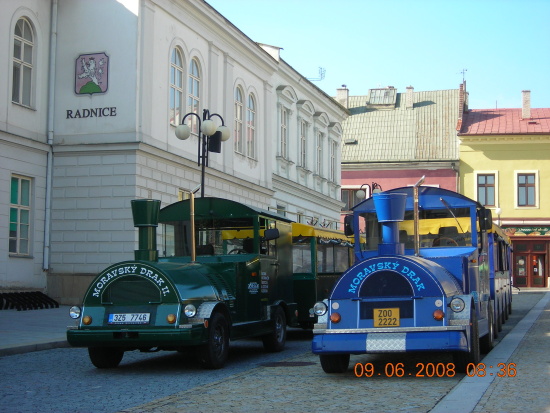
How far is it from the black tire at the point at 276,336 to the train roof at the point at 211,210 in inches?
72.1

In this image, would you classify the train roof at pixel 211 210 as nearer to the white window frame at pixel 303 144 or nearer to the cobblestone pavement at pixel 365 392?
the cobblestone pavement at pixel 365 392

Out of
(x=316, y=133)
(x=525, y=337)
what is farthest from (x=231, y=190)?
(x=525, y=337)

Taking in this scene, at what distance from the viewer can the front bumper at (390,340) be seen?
1041cm

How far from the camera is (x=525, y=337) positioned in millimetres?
16953

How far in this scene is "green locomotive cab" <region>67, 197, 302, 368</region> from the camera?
11578 mm

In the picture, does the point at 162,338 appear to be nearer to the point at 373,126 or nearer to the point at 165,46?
the point at 165,46

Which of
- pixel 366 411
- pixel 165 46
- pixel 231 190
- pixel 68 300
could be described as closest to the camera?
pixel 366 411

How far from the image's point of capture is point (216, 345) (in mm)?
12156

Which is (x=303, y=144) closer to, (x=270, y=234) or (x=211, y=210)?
(x=270, y=234)

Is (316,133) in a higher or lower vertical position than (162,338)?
higher

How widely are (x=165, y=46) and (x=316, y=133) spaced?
1778cm

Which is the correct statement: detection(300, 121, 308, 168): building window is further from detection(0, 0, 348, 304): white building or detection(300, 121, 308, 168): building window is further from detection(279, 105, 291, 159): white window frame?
detection(0, 0, 348, 304): white building

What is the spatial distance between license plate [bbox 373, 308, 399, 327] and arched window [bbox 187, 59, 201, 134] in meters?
19.4

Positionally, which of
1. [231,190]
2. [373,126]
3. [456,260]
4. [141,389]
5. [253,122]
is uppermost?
[373,126]
